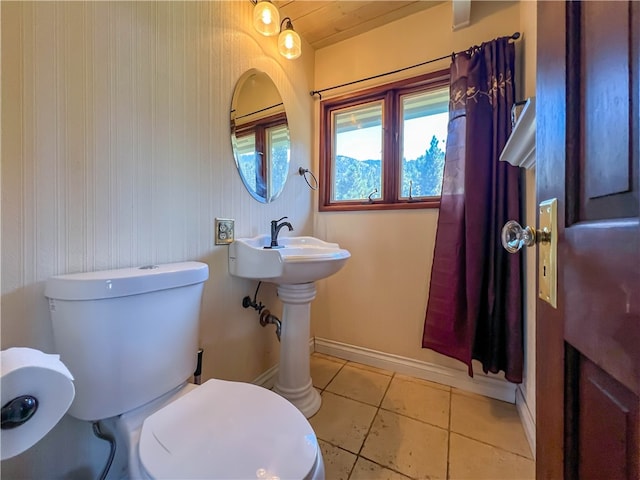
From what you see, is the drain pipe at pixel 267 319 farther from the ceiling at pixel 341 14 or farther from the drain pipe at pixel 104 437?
the ceiling at pixel 341 14

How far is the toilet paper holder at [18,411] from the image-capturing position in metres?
0.40

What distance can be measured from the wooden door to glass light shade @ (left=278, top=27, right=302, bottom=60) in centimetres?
131

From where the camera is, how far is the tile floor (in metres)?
1.00

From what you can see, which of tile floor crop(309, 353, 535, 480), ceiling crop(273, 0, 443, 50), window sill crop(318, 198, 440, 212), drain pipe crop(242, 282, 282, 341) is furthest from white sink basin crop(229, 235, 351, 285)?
ceiling crop(273, 0, 443, 50)

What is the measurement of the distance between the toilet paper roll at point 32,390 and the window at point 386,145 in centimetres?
157

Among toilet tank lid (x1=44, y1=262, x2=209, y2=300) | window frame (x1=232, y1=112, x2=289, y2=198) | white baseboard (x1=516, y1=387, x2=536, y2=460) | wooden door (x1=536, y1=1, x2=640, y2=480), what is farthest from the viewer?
window frame (x1=232, y1=112, x2=289, y2=198)

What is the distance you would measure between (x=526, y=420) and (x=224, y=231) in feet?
5.35

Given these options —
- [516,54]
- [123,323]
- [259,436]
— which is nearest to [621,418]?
[259,436]

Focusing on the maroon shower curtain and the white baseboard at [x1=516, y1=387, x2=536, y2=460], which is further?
the maroon shower curtain

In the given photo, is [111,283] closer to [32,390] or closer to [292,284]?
[32,390]

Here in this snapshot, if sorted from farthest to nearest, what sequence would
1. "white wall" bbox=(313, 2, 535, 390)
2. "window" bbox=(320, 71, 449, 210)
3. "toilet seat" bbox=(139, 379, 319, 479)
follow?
"window" bbox=(320, 71, 449, 210), "white wall" bbox=(313, 2, 535, 390), "toilet seat" bbox=(139, 379, 319, 479)

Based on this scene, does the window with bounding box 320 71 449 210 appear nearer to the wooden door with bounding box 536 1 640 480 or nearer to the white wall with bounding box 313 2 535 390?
the white wall with bounding box 313 2 535 390

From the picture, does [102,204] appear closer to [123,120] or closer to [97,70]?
[123,120]

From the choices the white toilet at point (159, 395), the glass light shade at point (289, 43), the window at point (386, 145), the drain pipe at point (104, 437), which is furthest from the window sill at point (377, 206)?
the drain pipe at point (104, 437)
